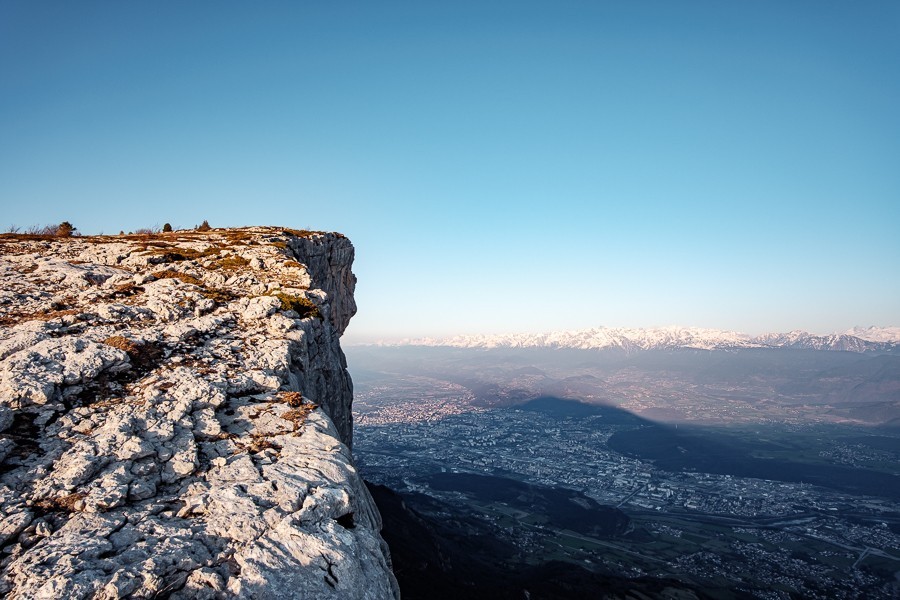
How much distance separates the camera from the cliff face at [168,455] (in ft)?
27.7

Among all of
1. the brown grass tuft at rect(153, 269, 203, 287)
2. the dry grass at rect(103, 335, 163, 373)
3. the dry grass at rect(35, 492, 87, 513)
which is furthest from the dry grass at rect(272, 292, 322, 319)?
the dry grass at rect(35, 492, 87, 513)

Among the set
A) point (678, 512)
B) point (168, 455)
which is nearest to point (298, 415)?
point (168, 455)

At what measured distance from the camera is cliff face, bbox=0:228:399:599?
8.43 metres

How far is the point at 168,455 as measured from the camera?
1181 centimetres

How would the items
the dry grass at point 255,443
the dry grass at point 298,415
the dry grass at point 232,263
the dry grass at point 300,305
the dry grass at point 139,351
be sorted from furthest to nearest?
the dry grass at point 232,263 → the dry grass at point 300,305 → the dry grass at point 139,351 → the dry grass at point 298,415 → the dry grass at point 255,443

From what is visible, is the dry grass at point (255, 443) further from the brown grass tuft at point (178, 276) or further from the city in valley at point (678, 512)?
the city in valley at point (678, 512)

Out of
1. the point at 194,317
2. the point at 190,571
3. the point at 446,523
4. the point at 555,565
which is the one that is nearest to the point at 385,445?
the point at 446,523

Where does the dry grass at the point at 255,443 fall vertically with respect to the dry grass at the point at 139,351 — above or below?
below

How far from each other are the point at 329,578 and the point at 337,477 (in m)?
3.09

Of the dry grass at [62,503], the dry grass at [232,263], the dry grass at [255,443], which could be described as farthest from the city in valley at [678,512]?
the dry grass at [62,503]

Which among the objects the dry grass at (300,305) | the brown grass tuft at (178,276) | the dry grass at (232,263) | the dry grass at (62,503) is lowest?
the dry grass at (62,503)

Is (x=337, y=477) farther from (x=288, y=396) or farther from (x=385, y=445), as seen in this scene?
(x=385, y=445)

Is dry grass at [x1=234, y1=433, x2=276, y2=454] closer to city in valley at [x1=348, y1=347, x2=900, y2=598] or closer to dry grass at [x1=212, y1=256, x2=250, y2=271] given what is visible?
dry grass at [x1=212, y1=256, x2=250, y2=271]

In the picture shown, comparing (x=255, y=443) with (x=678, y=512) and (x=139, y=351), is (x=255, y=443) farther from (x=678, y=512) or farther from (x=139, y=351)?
(x=678, y=512)
